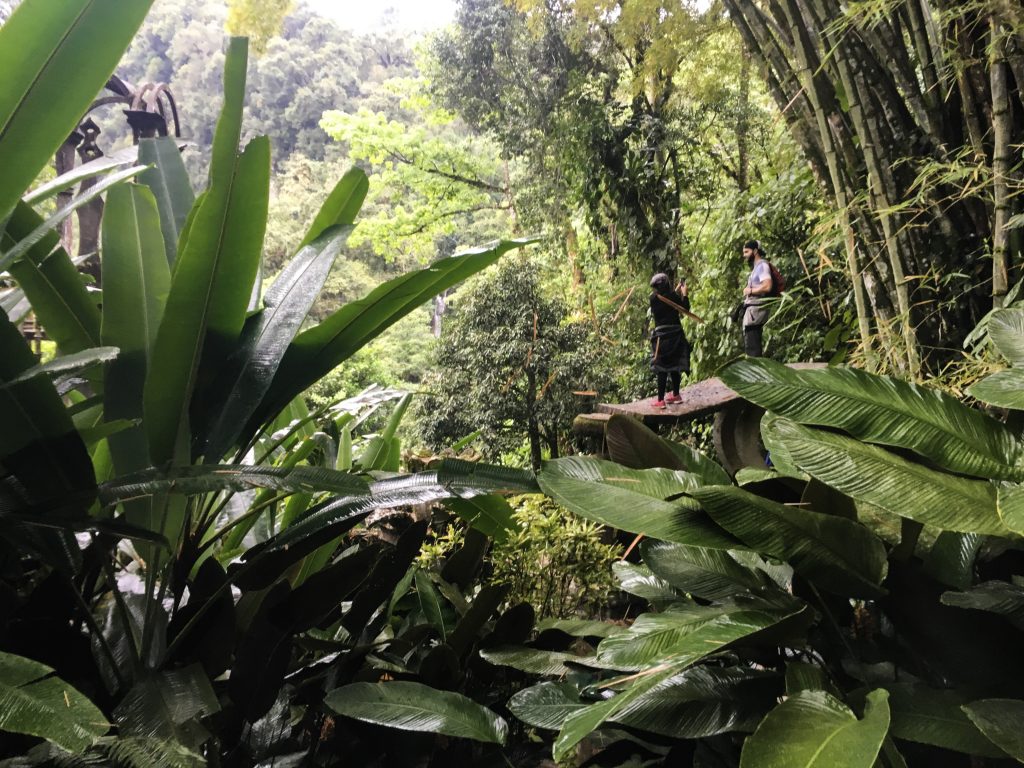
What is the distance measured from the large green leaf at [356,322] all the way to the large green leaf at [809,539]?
33cm

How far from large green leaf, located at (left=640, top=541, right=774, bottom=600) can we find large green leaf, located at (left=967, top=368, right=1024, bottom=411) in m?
0.22

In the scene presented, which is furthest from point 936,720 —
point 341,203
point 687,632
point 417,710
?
point 341,203

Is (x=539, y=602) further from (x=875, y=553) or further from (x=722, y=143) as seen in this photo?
(x=722, y=143)

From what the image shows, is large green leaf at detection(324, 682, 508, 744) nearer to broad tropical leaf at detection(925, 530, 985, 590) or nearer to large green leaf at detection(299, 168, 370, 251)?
broad tropical leaf at detection(925, 530, 985, 590)

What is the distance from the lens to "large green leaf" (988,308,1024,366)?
1.76ft

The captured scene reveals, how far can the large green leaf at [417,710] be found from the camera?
551 millimetres

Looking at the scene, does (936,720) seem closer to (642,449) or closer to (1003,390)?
(1003,390)

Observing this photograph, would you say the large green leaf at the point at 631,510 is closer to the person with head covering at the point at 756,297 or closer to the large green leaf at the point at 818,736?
the large green leaf at the point at 818,736

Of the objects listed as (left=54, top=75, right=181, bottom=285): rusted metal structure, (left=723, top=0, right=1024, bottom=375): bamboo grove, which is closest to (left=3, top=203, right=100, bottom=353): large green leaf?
(left=723, top=0, right=1024, bottom=375): bamboo grove

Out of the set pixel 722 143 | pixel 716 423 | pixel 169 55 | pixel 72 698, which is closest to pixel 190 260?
pixel 72 698

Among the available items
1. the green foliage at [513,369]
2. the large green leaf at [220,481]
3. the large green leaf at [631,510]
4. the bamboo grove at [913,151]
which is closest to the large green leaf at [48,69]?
the large green leaf at [220,481]

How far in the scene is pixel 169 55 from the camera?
44.7ft

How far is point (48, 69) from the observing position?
51 centimetres

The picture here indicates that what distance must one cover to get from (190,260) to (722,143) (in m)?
4.80
